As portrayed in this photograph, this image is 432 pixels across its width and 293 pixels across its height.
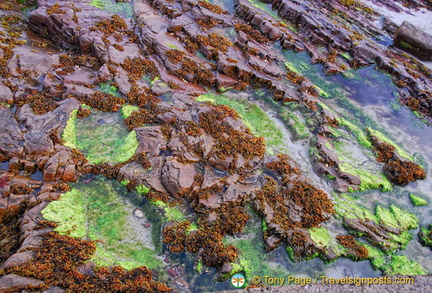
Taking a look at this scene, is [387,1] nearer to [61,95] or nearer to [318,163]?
[318,163]

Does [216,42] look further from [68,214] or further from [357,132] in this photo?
[68,214]

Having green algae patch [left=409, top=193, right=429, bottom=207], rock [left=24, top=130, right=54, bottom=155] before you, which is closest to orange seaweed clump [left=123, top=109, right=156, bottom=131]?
rock [left=24, top=130, right=54, bottom=155]

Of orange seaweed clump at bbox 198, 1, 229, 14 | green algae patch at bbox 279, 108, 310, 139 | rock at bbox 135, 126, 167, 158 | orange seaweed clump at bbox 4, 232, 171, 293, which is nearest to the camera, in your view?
orange seaweed clump at bbox 4, 232, 171, 293

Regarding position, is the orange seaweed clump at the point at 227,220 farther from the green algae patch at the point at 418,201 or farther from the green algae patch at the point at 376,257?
the green algae patch at the point at 418,201

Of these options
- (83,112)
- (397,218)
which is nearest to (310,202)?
(397,218)

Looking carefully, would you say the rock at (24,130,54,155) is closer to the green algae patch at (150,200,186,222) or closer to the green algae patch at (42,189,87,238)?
the green algae patch at (42,189,87,238)

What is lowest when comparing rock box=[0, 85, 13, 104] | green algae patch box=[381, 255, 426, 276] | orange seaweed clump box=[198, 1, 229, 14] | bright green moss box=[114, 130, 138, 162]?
rock box=[0, 85, 13, 104]
